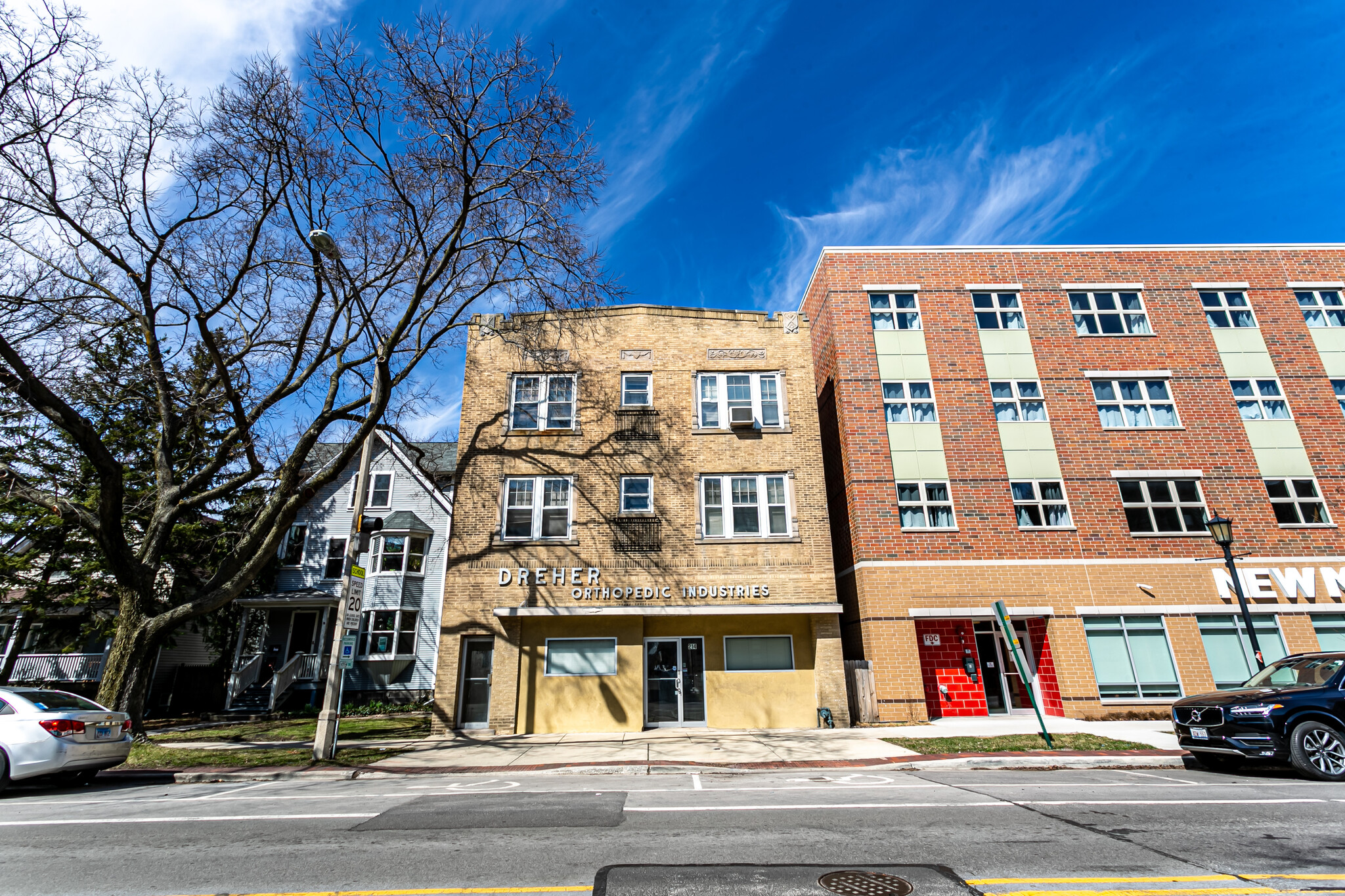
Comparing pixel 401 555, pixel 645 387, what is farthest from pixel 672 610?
pixel 401 555

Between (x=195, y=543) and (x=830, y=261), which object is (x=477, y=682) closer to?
(x=195, y=543)

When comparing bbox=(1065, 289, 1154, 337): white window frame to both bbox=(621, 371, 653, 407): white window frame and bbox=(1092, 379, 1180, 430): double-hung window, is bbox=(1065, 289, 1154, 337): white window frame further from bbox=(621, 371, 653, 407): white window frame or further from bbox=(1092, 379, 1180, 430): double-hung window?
bbox=(621, 371, 653, 407): white window frame

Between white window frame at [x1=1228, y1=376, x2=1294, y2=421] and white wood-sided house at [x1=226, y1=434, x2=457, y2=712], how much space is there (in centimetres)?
2569

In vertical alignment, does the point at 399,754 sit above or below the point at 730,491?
below

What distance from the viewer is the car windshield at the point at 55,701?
384 inches

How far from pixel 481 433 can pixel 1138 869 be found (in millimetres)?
16767

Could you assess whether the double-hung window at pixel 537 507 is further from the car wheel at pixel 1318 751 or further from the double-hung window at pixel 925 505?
the car wheel at pixel 1318 751

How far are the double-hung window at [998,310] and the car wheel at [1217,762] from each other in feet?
42.4

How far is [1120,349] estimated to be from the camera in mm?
19406

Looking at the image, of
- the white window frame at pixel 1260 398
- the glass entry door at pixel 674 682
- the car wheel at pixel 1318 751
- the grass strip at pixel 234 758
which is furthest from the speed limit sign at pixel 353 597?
the white window frame at pixel 1260 398

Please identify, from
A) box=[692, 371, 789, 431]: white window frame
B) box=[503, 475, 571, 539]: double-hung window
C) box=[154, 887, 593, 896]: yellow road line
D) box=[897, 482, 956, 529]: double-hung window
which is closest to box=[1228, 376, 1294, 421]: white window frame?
box=[897, 482, 956, 529]: double-hung window

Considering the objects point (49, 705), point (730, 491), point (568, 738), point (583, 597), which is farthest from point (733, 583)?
point (49, 705)

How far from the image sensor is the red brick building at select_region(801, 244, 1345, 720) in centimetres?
1667

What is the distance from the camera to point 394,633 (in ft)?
75.4
